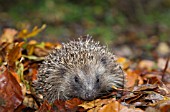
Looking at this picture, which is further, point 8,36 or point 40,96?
point 8,36

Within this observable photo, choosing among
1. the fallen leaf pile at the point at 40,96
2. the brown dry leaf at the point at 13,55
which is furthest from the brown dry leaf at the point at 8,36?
the brown dry leaf at the point at 13,55

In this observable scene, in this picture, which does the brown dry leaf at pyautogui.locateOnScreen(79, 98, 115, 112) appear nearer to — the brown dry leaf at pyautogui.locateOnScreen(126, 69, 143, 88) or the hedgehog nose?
the hedgehog nose

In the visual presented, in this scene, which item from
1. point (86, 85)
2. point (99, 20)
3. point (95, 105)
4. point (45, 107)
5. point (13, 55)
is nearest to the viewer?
point (95, 105)

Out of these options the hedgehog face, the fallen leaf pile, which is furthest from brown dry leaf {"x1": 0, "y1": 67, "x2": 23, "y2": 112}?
the hedgehog face

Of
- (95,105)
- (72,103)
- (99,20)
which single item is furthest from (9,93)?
(99,20)

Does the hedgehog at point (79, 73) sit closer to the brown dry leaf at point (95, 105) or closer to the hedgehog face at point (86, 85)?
the hedgehog face at point (86, 85)

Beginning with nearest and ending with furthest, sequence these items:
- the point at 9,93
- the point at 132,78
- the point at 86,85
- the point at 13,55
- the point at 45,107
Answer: the point at 45,107 → the point at 9,93 → the point at 86,85 → the point at 13,55 → the point at 132,78

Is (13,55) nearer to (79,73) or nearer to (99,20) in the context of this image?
(79,73)
